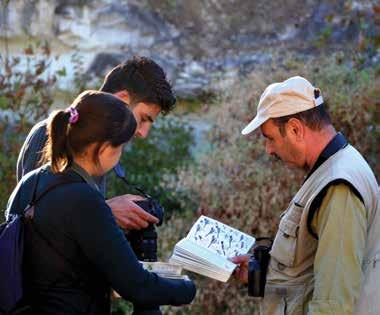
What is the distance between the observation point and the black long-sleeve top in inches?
109

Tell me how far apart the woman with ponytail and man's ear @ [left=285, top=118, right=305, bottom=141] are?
Answer: 2.11 ft

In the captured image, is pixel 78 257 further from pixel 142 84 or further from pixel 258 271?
pixel 142 84

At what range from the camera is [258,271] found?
133 inches

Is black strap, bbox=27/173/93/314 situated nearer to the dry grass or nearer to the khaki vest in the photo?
the khaki vest

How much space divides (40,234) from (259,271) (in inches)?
37.8

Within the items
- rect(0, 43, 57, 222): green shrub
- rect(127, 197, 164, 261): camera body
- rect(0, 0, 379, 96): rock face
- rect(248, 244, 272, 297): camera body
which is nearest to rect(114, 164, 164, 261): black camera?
rect(127, 197, 164, 261): camera body

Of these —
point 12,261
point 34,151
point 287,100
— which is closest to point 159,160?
point 34,151

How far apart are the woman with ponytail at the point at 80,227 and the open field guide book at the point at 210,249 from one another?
0.42 m

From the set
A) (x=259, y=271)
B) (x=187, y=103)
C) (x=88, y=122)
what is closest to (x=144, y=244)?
(x=259, y=271)

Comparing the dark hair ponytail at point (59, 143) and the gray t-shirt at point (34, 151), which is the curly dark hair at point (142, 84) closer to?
the gray t-shirt at point (34, 151)

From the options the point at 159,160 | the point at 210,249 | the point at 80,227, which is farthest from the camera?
the point at 159,160

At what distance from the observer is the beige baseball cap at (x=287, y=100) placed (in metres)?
3.25

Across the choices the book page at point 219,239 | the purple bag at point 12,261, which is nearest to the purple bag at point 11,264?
the purple bag at point 12,261

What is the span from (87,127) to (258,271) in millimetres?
966
